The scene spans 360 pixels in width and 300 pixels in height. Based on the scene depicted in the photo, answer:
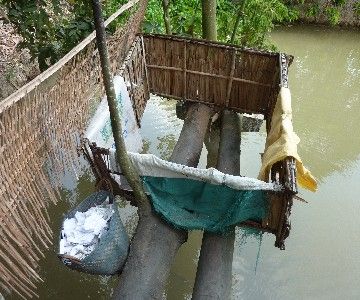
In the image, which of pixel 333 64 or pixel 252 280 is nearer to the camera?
pixel 252 280

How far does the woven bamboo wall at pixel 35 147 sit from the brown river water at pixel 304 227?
1.39 m

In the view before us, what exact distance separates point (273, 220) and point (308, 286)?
1577 millimetres

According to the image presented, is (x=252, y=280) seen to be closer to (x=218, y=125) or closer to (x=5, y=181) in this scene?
(x=218, y=125)

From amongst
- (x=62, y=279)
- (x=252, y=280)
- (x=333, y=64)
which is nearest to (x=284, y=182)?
(x=252, y=280)

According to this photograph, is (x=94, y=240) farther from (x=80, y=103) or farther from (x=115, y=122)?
(x=80, y=103)

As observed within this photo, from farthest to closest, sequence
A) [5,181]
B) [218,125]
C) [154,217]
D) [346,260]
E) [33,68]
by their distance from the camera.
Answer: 1. [33,68]
2. [218,125]
3. [346,260]
4. [154,217]
5. [5,181]

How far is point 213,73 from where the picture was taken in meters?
5.43

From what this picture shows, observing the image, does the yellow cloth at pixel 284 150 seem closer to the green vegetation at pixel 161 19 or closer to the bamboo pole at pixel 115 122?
the bamboo pole at pixel 115 122

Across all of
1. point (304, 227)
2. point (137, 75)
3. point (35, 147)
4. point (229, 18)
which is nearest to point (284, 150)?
point (35, 147)

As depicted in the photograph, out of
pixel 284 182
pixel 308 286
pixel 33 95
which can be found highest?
pixel 33 95

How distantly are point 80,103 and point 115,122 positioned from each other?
129cm

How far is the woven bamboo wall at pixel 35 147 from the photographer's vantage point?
288cm

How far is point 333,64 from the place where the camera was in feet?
31.7

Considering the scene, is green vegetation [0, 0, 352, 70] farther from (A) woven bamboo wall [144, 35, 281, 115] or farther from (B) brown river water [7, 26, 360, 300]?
(B) brown river water [7, 26, 360, 300]
